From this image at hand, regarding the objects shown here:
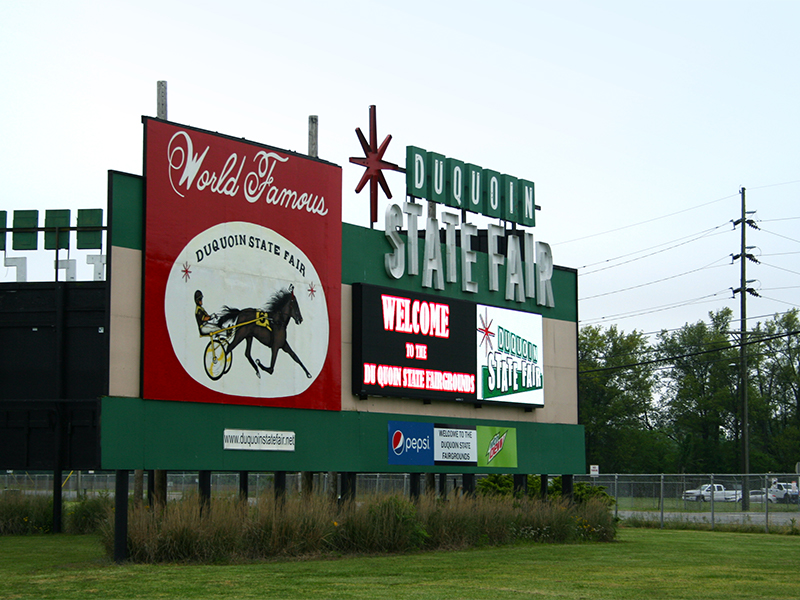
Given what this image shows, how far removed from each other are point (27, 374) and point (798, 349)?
83.4 meters

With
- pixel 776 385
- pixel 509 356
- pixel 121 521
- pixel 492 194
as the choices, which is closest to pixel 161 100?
pixel 121 521

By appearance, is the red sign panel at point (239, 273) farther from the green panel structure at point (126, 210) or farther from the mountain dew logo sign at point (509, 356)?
the mountain dew logo sign at point (509, 356)

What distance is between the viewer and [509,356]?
2758cm

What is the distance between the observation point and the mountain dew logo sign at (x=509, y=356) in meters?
26.7

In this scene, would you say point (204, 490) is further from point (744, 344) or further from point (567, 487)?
point (744, 344)

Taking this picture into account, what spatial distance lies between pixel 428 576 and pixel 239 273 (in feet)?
25.3

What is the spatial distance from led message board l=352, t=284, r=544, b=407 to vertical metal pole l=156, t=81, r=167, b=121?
6.09m

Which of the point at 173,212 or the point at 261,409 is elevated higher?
the point at 173,212

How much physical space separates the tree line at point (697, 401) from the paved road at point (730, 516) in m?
42.6

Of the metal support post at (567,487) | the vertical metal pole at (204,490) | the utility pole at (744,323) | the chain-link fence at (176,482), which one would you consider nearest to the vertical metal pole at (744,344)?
the utility pole at (744,323)

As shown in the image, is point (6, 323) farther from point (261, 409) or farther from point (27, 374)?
point (261, 409)

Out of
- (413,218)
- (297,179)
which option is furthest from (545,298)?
(297,179)

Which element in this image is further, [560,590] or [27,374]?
[27,374]

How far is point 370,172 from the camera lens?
26.7m
